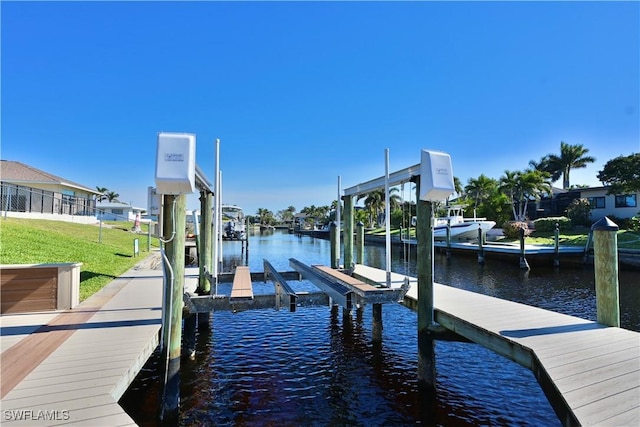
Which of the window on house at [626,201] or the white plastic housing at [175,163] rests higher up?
the window on house at [626,201]

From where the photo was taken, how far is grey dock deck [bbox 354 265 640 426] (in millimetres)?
3113

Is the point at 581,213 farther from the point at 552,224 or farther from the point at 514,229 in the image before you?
the point at 514,229

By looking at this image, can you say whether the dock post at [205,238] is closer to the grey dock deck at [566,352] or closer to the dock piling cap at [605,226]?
the grey dock deck at [566,352]

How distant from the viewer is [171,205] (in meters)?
4.79

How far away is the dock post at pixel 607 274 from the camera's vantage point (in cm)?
519

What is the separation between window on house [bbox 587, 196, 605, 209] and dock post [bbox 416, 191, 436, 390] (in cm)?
3830

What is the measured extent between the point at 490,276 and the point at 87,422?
19.8 metres

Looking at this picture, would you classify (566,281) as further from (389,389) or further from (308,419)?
(308,419)

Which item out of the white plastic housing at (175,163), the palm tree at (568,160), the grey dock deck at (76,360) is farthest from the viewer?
the palm tree at (568,160)

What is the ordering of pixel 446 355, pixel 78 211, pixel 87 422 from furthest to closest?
pixel 78 211 < pixel 446 355 < pixel 87 422

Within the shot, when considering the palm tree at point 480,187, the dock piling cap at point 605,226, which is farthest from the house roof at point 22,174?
the palm tree at point 480,187

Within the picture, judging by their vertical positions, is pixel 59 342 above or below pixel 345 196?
below

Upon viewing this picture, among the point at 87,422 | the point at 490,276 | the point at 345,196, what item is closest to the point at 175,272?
the point at 87,422

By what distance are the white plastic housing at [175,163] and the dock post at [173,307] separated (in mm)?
471
